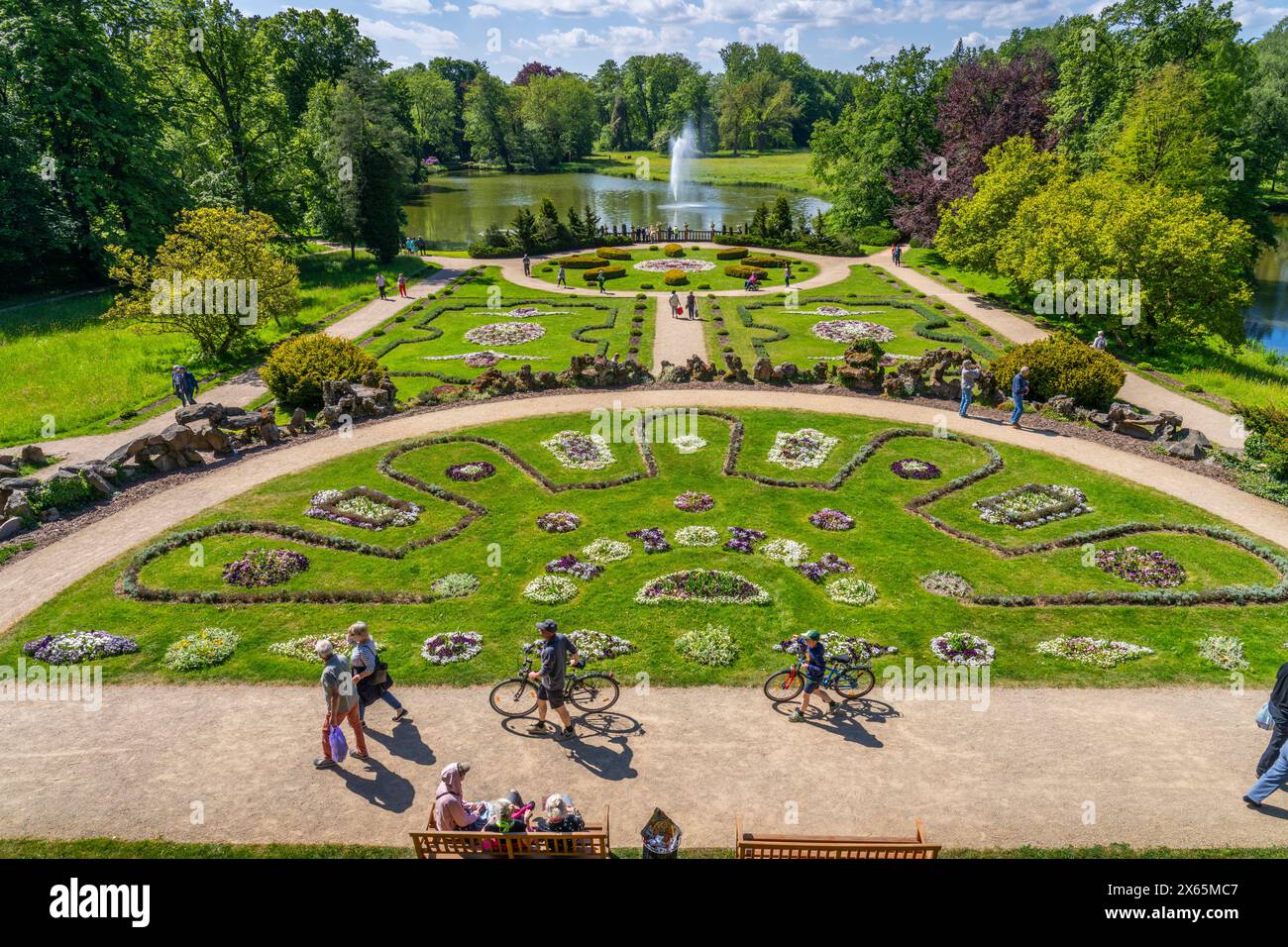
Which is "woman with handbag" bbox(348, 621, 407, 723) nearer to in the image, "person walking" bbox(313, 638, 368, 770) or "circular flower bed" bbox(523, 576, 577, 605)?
"person walking" bbox(313, 638, 368, 770)

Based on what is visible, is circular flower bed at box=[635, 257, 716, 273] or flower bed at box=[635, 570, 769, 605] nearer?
flower bed at box=[635, 570, 769, 605]

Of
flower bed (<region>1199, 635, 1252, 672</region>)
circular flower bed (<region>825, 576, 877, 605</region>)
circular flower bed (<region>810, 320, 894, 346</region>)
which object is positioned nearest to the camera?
flower bed (<region>1199, 635, 1252, 672</region>)

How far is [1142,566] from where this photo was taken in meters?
19.7

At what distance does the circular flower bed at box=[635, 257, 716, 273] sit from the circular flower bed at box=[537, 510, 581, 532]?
40.8m

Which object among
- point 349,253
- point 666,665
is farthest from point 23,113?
point 666,665

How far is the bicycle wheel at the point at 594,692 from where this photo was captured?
14.9 metres

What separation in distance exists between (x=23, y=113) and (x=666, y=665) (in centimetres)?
6412

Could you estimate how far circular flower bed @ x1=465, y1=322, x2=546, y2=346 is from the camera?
43.2 meters

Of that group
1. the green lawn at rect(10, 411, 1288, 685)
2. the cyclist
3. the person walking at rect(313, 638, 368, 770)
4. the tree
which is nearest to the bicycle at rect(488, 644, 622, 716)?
the green lawn at rect(10, 411, 1288, 685)

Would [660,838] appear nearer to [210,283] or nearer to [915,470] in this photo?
[915,470]

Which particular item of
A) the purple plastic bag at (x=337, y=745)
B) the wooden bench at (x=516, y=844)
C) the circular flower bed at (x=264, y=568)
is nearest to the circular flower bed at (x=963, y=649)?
the wooden bench at (x=516, y=844)

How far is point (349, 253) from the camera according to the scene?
69375mm

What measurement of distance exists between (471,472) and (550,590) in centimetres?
881

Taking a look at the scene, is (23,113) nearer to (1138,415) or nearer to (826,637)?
(826,637)
